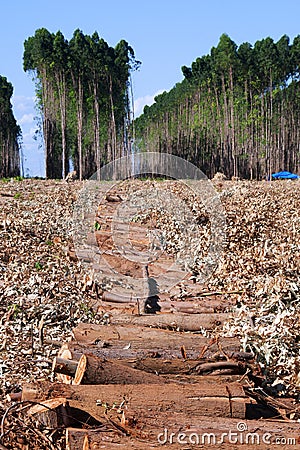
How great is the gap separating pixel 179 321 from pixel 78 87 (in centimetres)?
3099

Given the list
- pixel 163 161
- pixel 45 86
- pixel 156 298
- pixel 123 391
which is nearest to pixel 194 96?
pixel 163 161

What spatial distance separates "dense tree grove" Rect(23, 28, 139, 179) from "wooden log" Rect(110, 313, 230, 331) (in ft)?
81.5

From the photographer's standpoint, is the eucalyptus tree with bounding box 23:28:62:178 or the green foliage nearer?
the green foliage

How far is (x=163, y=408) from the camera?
300 centimetres

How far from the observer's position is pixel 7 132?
4406 centimetres

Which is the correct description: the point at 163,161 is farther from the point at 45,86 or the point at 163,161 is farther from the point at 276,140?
the point at 45,86

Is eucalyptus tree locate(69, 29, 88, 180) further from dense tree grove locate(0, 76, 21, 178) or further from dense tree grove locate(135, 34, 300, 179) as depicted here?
dense tree grove locate(0, 76, 21, 178)

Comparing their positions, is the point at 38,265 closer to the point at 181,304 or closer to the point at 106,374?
the point at 181,304

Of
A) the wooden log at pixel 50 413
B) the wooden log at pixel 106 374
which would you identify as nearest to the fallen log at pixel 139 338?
the wooden log at pixel 106 374

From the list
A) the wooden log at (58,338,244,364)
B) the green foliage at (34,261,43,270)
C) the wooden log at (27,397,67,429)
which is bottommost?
the wooden log at (27,397,67,429)

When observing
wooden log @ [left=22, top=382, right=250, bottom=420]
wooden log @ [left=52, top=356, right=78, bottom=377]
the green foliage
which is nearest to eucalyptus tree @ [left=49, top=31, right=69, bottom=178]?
the green foliage

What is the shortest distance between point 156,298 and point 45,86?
2945 centimetres

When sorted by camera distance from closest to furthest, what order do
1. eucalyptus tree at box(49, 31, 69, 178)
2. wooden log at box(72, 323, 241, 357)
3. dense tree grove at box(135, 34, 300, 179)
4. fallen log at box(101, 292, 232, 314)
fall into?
1. wooden log at box(72, 323, 241, 357)
2. fallen log at box(101, 292, 232, 314)
3. eucalyptus tree at box(49, 31, 69, 178)
4. dense tree grove at box(135, 34, 300, 179)

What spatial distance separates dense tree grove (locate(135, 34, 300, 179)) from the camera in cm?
3628
